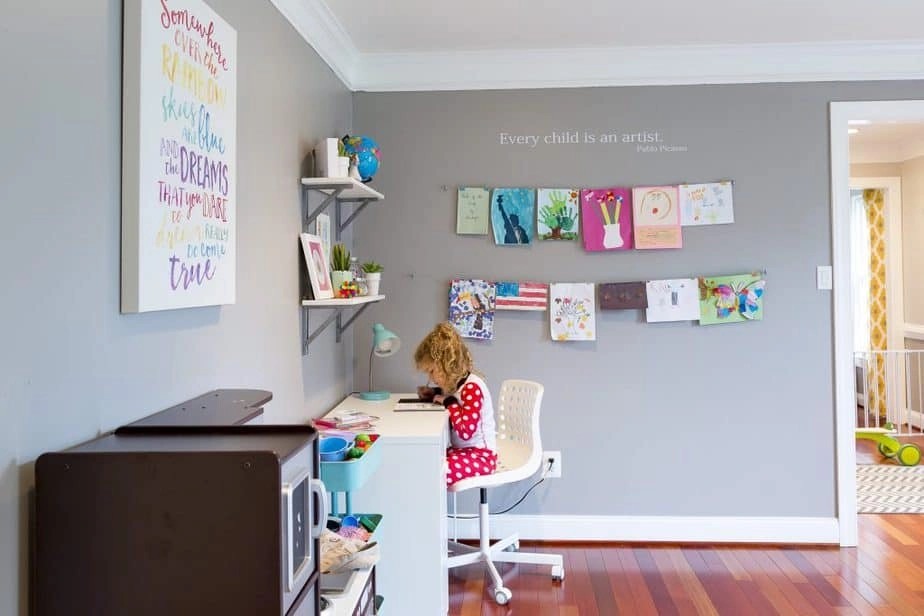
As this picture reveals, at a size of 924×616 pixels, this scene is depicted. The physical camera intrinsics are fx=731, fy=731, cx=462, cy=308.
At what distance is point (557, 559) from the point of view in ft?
9.92

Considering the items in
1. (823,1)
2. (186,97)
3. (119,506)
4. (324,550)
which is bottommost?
(324,550)

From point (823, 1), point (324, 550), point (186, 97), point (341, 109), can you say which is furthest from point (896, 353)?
point (186, 97)

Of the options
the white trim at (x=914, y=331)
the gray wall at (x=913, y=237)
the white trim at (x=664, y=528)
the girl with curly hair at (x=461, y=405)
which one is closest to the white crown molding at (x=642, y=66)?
the girl with curly hair at (x=461, y=405)

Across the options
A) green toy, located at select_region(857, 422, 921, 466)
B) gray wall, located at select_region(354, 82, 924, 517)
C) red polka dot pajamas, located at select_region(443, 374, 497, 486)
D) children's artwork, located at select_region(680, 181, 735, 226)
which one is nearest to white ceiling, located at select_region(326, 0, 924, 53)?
gray wall, located at select_region(354, 82, 924, 517)

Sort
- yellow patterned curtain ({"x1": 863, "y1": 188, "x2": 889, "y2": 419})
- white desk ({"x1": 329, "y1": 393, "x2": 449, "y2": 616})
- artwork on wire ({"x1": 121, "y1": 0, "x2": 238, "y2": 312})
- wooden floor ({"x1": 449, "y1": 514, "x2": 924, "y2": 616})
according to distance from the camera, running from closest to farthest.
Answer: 1. artwork on wire ({"x1": 121, "y1": 0, "x2": 238, "y2": 312})
2. white desk ({"x1": 329, "y1": 393, "x2": 449, "y2": 616})
3. wooden floor ({"x1": 449, "y1": 514, "x2": 924, "y2": 616})
4. yellow patterned curtain ({"x1": 863, "y1": 188, "x2": 889, "y2": 419})

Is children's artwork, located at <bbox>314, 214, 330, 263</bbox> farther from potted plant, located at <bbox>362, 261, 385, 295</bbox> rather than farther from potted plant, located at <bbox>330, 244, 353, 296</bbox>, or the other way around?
potted plant, located at <bbox>362, 261, 385, 295</bbox>

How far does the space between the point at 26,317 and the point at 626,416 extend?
2.77 m

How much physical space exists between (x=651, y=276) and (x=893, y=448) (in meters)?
2.69

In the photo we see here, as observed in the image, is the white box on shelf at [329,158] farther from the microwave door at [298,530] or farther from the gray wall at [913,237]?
the gray wall at [913,237]

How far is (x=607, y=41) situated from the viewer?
3.26 m

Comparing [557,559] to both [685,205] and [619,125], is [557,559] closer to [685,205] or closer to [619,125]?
[685,205]

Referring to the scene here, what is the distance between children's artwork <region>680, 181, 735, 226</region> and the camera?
3391mm

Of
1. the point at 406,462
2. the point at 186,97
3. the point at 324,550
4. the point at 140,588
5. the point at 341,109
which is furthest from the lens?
the point at 341,109

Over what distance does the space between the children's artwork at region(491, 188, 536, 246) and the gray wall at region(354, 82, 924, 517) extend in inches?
2.5
